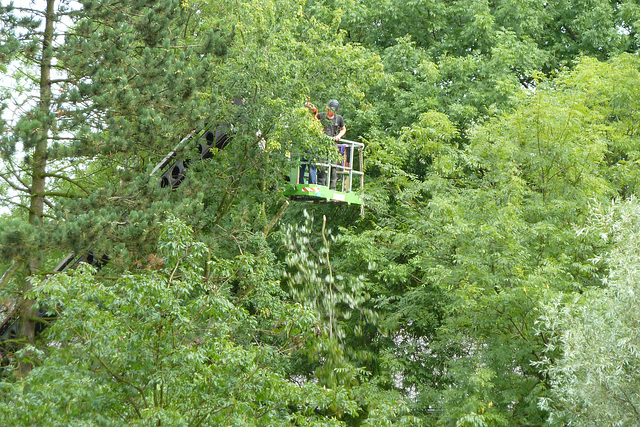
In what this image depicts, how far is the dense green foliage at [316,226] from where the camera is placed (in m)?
Result: 9.42

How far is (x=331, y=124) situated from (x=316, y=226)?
4.21 meters

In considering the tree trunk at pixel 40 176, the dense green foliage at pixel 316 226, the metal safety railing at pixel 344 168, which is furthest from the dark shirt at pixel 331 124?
the tree trunk at pixel 40 176

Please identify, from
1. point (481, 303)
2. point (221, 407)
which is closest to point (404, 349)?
point (481, 303)

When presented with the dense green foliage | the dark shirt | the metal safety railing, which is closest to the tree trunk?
the dense green foliage

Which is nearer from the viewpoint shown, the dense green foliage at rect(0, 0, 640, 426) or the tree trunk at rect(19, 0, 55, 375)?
the dense green foliage at rect(0, 0, 640, 426)

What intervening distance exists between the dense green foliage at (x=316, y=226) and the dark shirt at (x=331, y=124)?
0.59m

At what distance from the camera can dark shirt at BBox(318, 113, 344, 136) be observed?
52.0 feet

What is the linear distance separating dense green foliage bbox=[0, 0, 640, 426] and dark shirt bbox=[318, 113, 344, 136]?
586 mm

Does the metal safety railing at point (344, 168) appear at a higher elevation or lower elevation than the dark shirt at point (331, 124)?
lower

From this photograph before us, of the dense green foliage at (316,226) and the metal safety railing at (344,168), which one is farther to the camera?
the metal safety railing at (344,168)

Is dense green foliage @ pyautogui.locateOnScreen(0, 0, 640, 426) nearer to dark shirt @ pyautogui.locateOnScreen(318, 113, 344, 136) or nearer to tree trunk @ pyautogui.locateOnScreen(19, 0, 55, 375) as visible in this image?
tree trunk @ pyautogui.locateOnScreen(19, 0, 55, 375)

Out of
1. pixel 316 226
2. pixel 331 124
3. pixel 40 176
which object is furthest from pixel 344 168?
pixel 40 176

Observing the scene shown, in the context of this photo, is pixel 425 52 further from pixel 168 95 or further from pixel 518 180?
pixel 168 95

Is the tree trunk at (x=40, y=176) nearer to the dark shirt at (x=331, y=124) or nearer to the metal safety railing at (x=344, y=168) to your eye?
the metal safety railing at (x=344, y=168)
